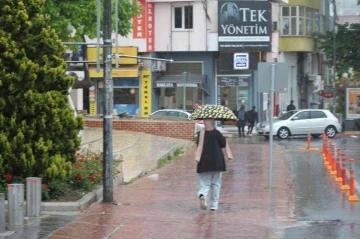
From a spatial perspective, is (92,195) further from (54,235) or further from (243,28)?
(243,28)

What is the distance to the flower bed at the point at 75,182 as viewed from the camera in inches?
543

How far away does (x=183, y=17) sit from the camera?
4803 centimetres

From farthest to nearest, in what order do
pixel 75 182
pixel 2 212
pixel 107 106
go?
1. pixel 75 182
2. pixel 107 106
3. pixel 2 212

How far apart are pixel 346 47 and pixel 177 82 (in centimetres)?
1145

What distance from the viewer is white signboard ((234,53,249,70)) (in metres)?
47.3

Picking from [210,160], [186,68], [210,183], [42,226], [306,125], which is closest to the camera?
[42,226]

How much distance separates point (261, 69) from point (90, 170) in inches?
163

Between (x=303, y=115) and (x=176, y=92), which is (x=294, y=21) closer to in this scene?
(x=176, y=92)

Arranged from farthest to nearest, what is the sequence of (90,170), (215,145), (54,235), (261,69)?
1. (261,69)
2. (90,170)
3. (215,145)
4. (54,235)

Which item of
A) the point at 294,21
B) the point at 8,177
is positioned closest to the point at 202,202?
the point at 8,177

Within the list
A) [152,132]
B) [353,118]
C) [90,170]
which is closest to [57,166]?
[90,170]

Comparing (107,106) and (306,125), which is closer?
(107,106)

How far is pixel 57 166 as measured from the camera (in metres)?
13.9

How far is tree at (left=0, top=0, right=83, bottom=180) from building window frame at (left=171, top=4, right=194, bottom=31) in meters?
34.0
